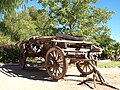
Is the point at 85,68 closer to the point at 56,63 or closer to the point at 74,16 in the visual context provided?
the point at 56,63

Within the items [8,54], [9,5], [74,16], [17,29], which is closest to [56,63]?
[9,5]

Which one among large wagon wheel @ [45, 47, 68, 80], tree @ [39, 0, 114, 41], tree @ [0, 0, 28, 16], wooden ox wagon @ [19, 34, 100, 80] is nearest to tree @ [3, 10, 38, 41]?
tree @ [39, 0, 114, 41]

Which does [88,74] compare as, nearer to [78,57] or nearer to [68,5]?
[78,57]

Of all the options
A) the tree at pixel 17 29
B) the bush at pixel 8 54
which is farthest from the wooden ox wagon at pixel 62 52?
the tree at pixel 17 29

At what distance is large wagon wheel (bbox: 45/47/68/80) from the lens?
12.1 meters

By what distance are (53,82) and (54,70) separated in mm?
794

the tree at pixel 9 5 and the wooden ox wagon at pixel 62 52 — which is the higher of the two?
the tree at pixel 9 5

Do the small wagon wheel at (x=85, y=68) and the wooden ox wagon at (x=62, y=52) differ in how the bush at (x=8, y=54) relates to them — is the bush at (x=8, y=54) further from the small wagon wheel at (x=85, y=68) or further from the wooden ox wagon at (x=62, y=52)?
the small wagon wheel at (x=85, y=68)

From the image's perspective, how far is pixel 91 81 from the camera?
11.8m

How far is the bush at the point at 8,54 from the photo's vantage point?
65.7 ft

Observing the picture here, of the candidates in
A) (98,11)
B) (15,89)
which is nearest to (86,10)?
(98,11)

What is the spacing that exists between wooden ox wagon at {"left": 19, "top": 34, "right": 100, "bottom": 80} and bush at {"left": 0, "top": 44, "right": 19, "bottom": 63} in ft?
19.3

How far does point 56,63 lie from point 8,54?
8.41m

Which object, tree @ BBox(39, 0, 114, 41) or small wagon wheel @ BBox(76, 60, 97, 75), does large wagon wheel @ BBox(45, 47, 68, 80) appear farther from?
tree @ BBox(39, 0, 114, 41)
